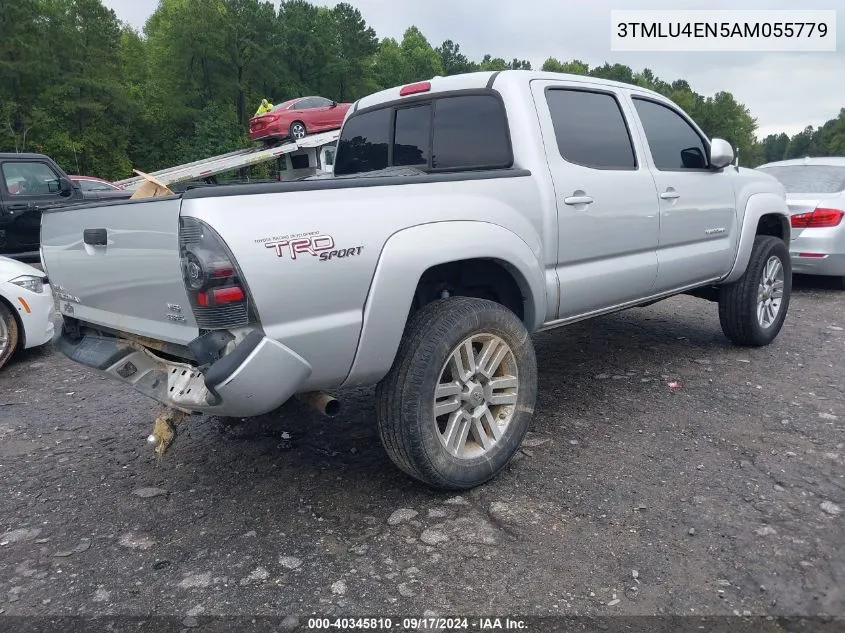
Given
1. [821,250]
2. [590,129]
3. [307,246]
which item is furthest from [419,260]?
[821,250]

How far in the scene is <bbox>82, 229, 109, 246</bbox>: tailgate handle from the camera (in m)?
2.84

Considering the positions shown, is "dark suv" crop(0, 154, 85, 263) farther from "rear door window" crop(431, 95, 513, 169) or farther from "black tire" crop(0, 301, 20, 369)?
"rear door window" crop(431, 95, 513, 169)

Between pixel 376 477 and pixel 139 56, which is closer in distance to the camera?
pixel 376 477

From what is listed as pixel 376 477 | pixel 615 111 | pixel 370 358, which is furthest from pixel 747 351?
pixel 370 358

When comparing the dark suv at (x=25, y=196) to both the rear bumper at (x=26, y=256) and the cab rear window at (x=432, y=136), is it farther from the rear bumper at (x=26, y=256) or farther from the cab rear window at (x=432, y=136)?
the cab rear window at (x=432, y=136)

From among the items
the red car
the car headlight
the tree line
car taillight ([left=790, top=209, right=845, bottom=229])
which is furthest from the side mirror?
the tree line

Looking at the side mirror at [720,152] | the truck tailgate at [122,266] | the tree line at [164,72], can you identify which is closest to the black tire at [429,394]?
the truck tailgate at [122,266]

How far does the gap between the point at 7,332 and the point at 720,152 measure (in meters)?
5.73

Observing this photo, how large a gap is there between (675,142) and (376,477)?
309 centimetres

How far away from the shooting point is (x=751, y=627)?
2258 millimetres

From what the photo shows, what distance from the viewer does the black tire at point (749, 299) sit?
17.1ft

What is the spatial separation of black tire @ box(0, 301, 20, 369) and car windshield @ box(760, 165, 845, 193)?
8229 millimetres

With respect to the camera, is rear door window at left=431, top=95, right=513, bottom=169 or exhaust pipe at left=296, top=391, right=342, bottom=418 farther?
rear door window at left=431, top=95, right=513, bottom=169

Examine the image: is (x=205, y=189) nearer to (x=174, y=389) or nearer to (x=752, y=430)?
(x=174, y=389)
